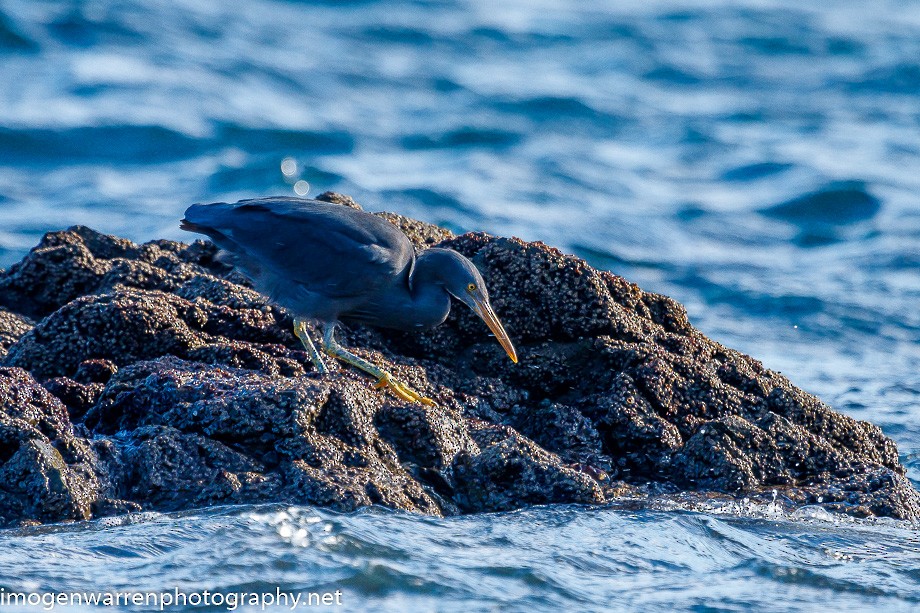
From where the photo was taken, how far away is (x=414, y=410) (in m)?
4.67

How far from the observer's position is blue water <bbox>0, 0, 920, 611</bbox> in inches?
164

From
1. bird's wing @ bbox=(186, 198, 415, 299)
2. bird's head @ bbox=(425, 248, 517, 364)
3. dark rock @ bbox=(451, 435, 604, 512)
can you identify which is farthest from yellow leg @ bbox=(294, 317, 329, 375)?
dark rock @ bbox=(451, 435, 604, 512)

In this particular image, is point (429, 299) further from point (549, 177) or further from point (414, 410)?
point (549, 177)

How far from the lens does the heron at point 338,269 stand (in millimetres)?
5250

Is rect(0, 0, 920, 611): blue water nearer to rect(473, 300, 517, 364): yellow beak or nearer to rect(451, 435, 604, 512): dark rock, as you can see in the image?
rect(451, 435, 604, 512): dark rock

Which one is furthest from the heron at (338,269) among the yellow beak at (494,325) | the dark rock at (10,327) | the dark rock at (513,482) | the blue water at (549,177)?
the blue water at (549,177)

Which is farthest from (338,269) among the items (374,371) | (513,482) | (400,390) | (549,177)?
(549,177)

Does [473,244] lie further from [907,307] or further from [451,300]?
[907,307]

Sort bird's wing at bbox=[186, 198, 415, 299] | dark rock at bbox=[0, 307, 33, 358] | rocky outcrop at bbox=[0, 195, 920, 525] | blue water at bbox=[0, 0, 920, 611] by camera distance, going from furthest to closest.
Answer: dark rock at bbox=[0, 307, 33, 358], bird's wing at bbox=[186, 198, 415, 299], rocky outcrop at bbox=[0, 195, 920, 525], blue water at bbox=[0, 0, 920, 611]

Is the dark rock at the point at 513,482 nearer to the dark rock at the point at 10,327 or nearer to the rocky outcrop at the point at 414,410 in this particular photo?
the rocky outcrop at the point at 414,410

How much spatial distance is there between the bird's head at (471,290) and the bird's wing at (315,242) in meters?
0.27

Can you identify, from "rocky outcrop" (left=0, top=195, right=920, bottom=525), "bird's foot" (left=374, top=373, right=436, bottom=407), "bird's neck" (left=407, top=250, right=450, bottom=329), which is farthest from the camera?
"bird's neck" (left=407, top=250, right=450, bottom=329)

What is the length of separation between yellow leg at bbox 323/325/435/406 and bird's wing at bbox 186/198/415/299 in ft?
0.69

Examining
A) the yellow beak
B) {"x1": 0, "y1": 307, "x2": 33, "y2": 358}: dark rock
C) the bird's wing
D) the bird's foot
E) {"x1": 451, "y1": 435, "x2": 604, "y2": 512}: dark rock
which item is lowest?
{"x1": 451, "y1": 435, "x2": 604, "y2": 512}: dark rock
